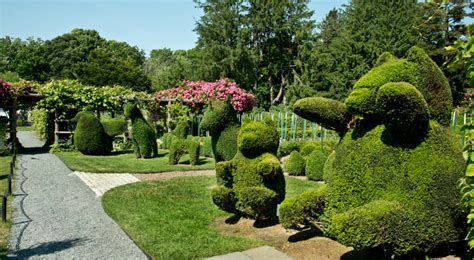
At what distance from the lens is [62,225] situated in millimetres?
6195

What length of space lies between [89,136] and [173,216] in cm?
1010

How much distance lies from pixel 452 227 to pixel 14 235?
593 centimetres

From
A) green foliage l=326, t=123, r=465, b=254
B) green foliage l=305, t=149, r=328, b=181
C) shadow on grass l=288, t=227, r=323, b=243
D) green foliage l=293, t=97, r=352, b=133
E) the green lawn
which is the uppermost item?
green foliage l=293, t=97, r=352, b=133

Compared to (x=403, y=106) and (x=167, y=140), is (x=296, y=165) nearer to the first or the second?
(x=403, y=106)

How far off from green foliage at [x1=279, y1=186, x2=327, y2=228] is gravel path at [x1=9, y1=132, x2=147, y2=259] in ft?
6.54

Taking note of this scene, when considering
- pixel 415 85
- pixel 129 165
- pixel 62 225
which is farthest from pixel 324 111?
pixel 129 165

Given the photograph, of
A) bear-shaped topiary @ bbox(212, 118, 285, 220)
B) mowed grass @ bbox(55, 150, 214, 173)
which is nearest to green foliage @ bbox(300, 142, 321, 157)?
mowed grass @ bbox(55, 150, 214, 173)

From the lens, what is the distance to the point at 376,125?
12.4 ft

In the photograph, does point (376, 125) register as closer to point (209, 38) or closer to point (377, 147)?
point (377, 147)

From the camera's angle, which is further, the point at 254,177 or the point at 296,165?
the point at 296,165

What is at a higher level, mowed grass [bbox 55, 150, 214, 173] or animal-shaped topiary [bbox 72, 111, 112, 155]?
animal-shaped topiary [bbox 72, 111, 112, 155]

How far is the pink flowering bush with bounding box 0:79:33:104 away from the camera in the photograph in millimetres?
14836

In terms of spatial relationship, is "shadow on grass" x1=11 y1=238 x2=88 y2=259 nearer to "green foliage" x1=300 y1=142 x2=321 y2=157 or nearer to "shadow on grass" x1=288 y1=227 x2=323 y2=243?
"shadow on grass" x1=288 y1=227 x2=323 y2=243

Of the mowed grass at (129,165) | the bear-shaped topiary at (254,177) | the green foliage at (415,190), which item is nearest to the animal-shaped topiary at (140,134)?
the mowed grass at (129,165)
